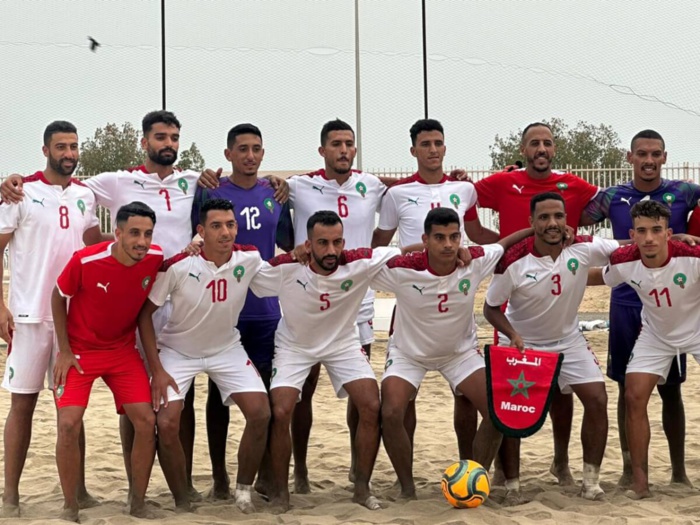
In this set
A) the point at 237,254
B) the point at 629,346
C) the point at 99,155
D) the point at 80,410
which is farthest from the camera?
the point at 99,155

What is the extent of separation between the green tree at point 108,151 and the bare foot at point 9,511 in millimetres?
24451

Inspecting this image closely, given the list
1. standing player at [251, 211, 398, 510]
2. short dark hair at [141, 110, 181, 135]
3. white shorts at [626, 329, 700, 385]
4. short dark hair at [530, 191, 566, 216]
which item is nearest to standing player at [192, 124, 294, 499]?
standing player at [251, 211, 398, 510]

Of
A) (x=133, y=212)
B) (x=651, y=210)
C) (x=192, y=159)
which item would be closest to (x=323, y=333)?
(x=133, y=212)

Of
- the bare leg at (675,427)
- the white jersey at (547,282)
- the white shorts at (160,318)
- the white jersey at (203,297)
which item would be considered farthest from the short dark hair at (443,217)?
the bare leg at (675,427)

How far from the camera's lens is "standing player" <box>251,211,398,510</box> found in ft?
21.5

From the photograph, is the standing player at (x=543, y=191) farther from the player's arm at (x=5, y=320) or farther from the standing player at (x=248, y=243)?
the player's arm at (x=5, y=320)

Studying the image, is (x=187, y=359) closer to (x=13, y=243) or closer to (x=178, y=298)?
(x=178, y=298)

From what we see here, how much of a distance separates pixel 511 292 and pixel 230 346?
6.67 ft

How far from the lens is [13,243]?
6707mm

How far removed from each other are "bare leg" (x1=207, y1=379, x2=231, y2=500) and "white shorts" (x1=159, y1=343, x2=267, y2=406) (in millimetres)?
315

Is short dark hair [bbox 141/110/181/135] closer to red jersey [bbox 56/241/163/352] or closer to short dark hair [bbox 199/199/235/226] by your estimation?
short dark hair [bbox 199/199/235/226]

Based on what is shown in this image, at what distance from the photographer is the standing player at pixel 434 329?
659 cm

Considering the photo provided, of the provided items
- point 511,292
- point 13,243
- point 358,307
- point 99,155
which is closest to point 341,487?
point 358,307

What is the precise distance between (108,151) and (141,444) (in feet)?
82.9
